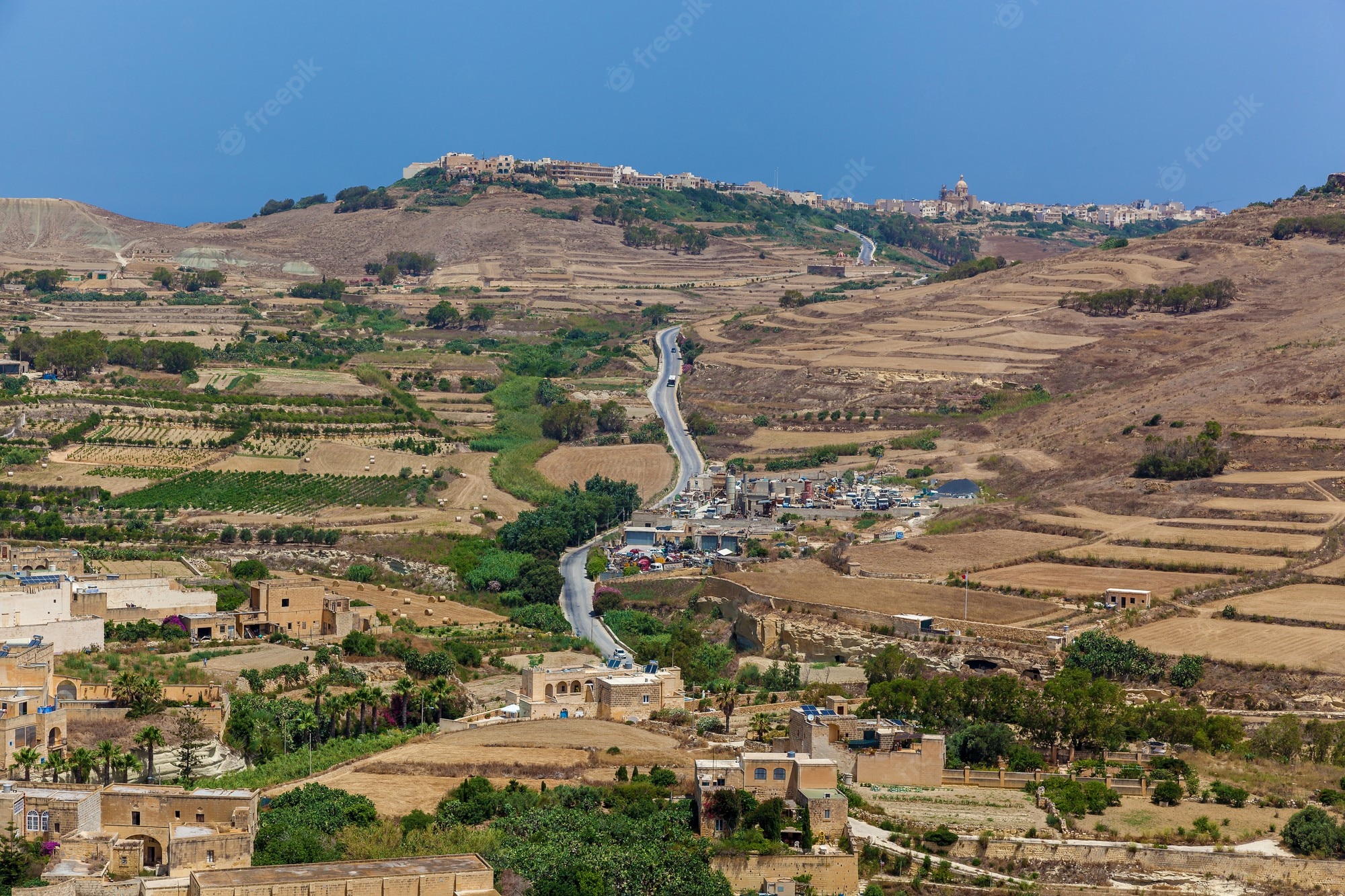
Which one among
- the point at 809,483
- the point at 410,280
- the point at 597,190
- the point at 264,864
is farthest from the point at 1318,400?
the point at 597,190

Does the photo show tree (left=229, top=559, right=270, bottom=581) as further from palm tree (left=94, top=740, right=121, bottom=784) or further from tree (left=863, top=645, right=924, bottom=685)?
palm tree (left=94, top=740, right=121, bottom=784)

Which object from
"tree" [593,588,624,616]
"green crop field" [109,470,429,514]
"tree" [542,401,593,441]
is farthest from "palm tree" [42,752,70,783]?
"tree" [542,401,593,441]

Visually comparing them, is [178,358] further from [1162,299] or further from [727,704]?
[727,704]

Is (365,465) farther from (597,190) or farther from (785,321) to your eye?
(597,190)

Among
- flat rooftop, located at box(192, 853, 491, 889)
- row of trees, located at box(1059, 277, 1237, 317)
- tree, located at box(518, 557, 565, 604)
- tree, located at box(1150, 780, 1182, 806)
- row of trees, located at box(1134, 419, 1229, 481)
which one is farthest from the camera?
row of trees, located at box(1059, 277, 1237, 317)

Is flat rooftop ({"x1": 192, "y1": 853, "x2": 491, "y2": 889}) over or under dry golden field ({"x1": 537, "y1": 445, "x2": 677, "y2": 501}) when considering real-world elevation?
under

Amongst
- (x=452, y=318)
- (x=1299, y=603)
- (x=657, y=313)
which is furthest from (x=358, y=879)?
(x=657, y=313)
